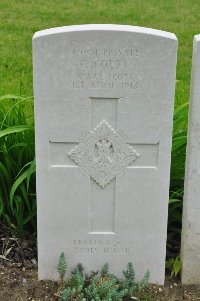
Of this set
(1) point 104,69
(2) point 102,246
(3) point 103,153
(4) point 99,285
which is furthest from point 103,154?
(4) point 99,285

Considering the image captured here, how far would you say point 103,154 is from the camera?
2920 mm

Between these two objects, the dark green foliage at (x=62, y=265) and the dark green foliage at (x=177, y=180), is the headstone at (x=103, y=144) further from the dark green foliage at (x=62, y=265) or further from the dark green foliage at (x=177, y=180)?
the dark green foliage at (x=177, y=180)

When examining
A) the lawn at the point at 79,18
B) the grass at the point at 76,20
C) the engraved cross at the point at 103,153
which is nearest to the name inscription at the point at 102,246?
the engraved cross at the point at 103,153

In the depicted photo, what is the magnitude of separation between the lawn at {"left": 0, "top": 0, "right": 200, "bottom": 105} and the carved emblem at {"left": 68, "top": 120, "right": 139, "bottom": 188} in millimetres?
3178

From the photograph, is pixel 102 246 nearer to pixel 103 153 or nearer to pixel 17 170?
pixel 103 153

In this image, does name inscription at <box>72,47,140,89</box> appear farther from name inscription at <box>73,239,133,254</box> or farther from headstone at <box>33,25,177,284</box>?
name inscription at <box>73,239,133,254</box>

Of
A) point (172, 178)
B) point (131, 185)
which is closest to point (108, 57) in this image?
point (131, 185)

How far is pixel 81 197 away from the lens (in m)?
3.02

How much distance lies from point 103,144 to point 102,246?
1.97 feet

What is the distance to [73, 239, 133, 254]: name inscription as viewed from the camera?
3.12m

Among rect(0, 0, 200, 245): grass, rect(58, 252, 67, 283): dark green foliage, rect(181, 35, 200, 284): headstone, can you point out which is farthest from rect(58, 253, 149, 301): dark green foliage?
rect(0, 0, 200, 245): grass

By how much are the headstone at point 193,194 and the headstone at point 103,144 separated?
11 cm

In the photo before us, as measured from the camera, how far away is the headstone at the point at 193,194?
2807 mm

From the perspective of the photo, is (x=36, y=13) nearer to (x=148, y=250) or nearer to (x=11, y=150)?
(x=11, y=150)
